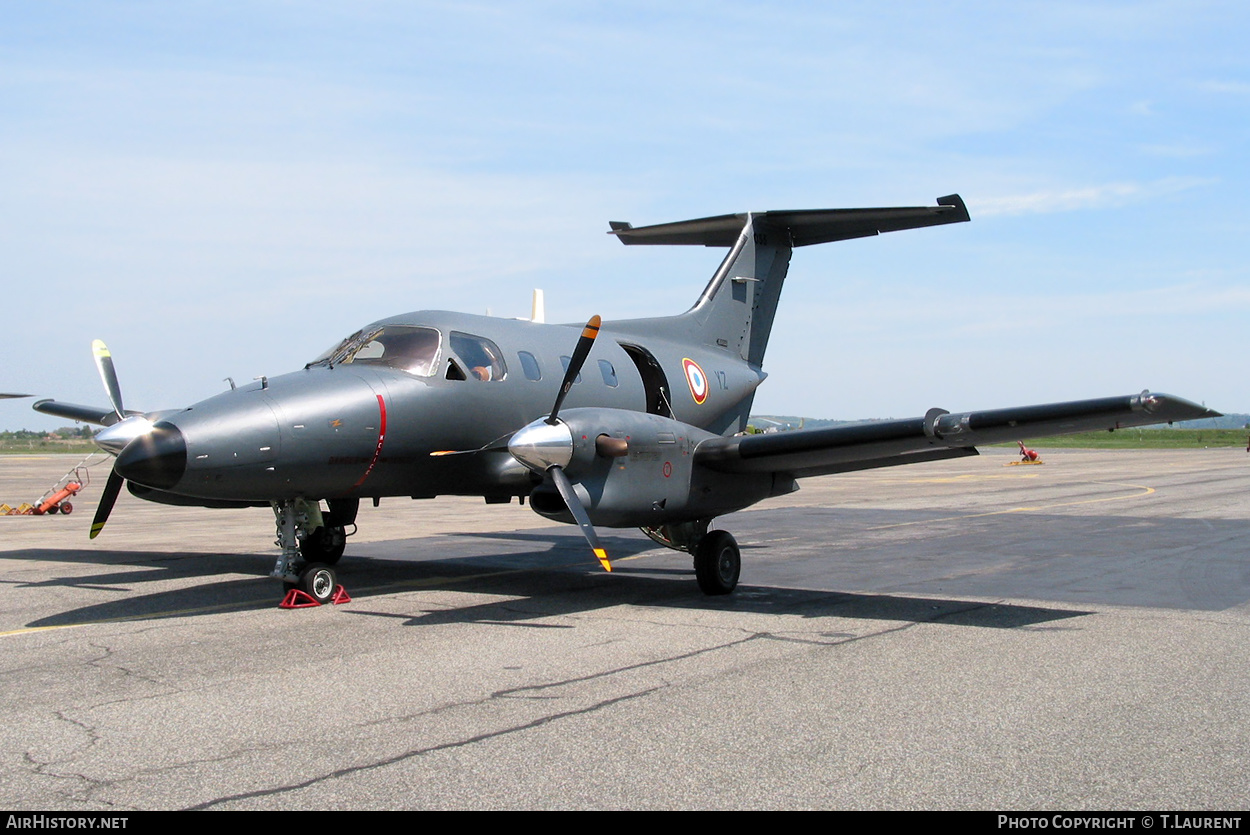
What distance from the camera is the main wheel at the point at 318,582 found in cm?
1084

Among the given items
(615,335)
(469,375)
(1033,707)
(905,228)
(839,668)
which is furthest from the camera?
(905,228)

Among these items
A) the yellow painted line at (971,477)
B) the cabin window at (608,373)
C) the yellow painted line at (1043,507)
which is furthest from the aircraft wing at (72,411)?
the yellow painted line at (971,477)

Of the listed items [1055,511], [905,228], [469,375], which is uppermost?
[905,228]

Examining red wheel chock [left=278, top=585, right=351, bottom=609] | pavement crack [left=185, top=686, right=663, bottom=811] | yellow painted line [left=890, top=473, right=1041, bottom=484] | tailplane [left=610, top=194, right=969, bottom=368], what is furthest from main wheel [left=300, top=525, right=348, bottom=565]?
yellow painted line [left=890, top=473, right=1041, bottom=484]

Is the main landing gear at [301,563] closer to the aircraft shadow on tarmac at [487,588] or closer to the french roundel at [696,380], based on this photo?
the aircraft shadow on tarmac at [487,588]

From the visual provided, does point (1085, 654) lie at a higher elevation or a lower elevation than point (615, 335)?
lower

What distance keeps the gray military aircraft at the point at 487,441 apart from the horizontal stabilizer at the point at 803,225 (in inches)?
175

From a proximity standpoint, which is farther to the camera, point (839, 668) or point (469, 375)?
point (469, 375)

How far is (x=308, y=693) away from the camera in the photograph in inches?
277

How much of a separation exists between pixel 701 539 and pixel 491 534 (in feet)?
26.4

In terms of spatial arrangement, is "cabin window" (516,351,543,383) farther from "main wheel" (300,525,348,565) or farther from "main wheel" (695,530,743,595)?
"main wheel" (300,525,348,565)
